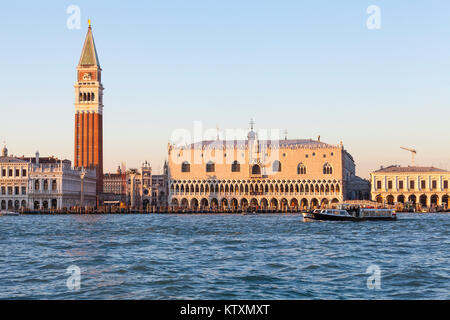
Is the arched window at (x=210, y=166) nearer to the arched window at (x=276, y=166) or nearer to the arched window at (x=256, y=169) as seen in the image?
the arched window at (x=256, y=169)

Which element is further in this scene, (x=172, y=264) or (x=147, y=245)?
(x=147, y=245)

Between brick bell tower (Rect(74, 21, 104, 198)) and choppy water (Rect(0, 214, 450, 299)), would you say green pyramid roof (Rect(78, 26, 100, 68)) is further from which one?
choppy water (Rect(0, 214, 450, 299))

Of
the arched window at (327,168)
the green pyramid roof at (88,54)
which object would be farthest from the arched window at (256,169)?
the green pyramid roof at (88,54)

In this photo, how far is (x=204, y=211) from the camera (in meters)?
100

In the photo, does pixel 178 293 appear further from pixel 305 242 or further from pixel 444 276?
pixel 305 242

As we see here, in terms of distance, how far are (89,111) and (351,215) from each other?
2577 inches

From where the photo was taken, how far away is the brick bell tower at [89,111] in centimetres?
11362

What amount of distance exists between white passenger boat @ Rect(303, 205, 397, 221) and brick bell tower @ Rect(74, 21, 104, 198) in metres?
60.2

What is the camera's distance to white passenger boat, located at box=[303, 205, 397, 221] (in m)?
62.0

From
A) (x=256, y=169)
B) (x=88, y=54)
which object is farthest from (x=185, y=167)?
(x=88, y=54)

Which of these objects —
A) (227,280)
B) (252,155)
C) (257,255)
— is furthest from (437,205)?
(227,280)

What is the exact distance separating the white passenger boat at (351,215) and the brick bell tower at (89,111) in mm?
60172

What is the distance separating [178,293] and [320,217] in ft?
152

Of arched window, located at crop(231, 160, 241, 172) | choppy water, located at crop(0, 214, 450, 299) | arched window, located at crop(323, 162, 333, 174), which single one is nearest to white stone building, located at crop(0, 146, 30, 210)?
arched window, located at crop(231, 160, 241, 172)
